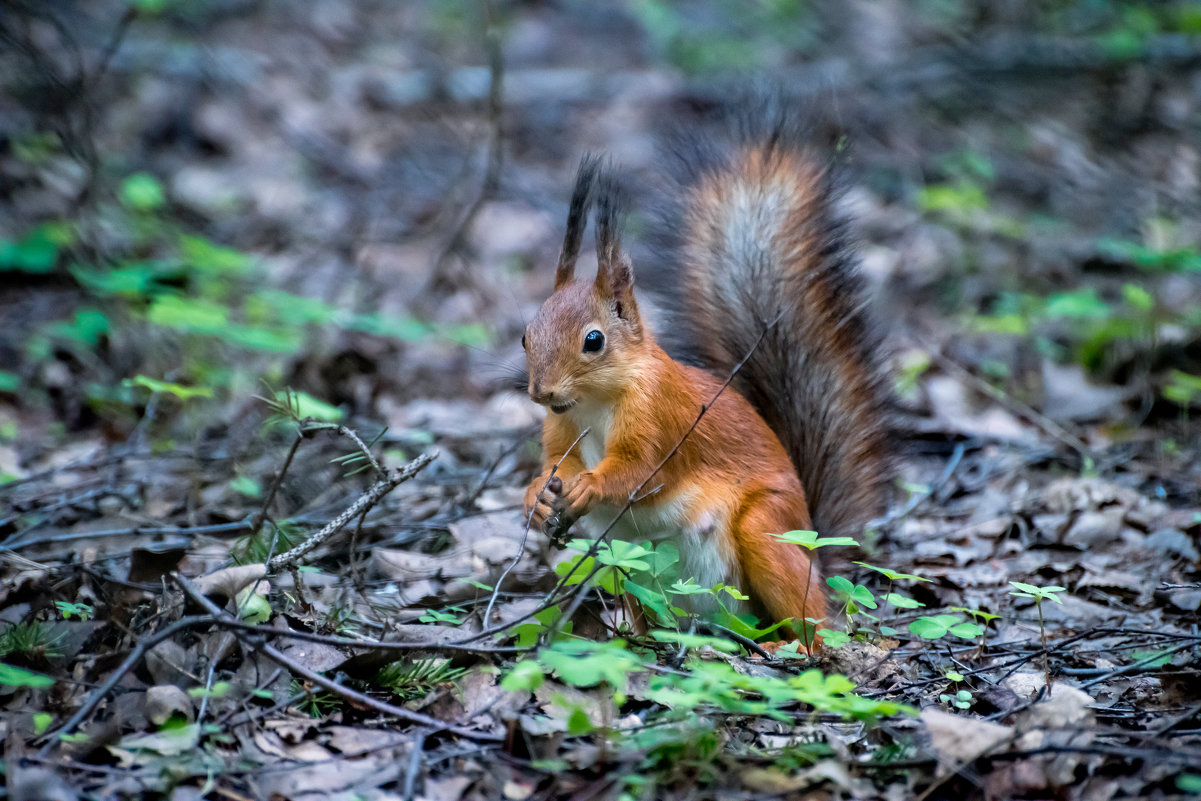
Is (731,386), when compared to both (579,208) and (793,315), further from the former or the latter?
(579,208)

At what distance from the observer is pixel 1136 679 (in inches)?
95.6

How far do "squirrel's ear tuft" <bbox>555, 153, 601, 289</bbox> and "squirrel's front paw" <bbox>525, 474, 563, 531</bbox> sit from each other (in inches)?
23.1

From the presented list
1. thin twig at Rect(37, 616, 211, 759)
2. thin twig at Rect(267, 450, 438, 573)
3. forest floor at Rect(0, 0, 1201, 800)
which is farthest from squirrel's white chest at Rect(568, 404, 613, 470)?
thin twig at Rect(37, 616, 211, 759)

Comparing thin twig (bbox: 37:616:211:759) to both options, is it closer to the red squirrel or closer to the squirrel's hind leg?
the red squirrel

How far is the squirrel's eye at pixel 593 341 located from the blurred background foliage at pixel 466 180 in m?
1.28

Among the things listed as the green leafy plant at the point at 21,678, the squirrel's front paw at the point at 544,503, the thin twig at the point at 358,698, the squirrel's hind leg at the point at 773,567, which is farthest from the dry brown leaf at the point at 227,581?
the squirrel's hind leg at the point at 773,567

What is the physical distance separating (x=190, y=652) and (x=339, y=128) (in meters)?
6.57

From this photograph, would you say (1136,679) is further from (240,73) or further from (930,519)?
(240,73)

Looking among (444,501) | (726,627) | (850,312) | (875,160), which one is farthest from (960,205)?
(726,627)

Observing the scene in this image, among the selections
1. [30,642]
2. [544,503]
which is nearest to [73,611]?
[30,642]

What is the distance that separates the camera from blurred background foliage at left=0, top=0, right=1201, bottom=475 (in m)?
4.79

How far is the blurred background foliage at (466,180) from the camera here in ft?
15.7

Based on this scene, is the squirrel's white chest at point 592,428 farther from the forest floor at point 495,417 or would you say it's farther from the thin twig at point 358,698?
the thin twig at point 358,698

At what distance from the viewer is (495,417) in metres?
4.75
